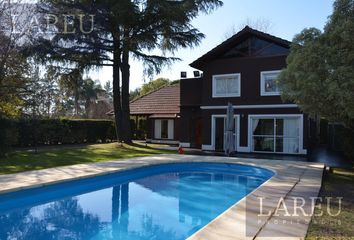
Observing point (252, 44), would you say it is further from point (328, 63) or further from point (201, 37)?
point (328, 63)

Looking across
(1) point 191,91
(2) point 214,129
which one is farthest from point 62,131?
(2) point 214,129

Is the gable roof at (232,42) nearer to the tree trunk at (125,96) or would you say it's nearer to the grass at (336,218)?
the tree trunk at (125,96)

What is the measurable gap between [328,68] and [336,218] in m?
5.37

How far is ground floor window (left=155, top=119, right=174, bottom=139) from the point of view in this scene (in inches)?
1277

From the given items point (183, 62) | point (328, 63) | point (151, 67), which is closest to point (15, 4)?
point (151, 67)

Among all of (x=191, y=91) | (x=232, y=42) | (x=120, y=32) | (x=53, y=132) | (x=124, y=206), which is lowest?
(x=124, y=206)

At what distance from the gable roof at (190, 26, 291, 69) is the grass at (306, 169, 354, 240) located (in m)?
12.1

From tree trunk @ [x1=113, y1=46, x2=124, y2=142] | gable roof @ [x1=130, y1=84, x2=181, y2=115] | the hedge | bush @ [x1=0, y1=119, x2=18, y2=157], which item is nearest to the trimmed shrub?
the hedge

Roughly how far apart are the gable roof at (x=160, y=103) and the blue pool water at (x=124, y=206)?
17.0 m

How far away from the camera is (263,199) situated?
30.1 feet

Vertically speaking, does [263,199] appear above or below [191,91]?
below

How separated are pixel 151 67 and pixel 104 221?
19582 mm

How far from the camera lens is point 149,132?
110 feet

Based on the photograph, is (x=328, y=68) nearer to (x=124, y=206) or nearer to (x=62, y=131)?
(x=124, y=206)
